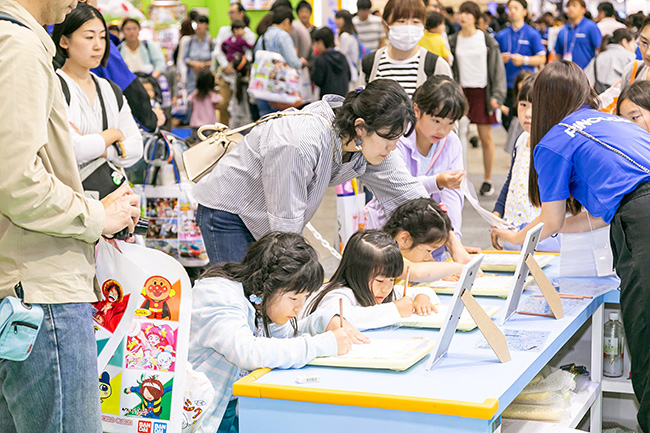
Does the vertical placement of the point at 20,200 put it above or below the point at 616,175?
above

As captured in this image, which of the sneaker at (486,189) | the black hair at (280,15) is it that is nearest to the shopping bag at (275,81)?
the black hair at (280,15)

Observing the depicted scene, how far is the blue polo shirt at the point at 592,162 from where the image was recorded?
8.19 feet

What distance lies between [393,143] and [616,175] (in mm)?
695

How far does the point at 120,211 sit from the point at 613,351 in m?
1.98

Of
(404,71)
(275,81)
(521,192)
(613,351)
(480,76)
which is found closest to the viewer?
(613,351)

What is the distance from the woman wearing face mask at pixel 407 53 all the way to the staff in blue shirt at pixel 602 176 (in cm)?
206

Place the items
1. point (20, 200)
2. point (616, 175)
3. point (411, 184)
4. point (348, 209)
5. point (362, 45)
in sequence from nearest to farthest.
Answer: point (20, 200) → point (616, 175) → point (411, 184) → point (348, 209) → point (362, 45)

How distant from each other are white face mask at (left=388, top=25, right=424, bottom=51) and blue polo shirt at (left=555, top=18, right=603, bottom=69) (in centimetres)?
472

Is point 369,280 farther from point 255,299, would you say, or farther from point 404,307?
point 255,299

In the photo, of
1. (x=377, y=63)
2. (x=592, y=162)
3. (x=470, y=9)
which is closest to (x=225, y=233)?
(x=592, y=162)

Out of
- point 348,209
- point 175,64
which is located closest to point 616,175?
point 348,209

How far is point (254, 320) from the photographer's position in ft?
7.36

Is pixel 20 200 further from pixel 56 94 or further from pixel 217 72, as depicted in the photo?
pixel 217 72

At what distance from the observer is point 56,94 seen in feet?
5.40
